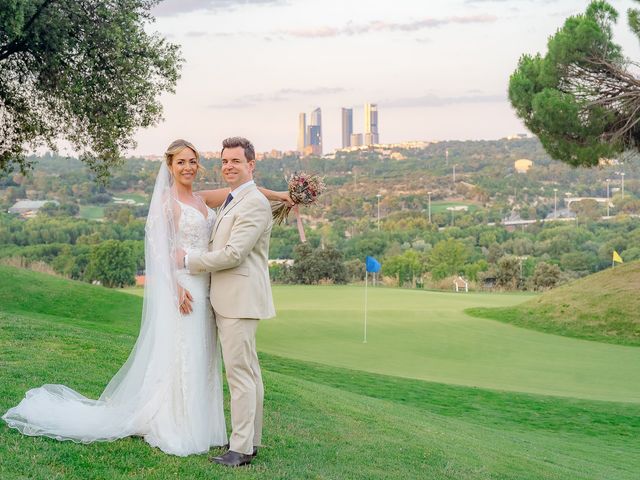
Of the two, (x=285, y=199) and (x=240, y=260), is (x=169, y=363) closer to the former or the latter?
(x=240, y=260)

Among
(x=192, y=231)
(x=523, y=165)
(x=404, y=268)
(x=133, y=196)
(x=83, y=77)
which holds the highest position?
(x=523, y=165)

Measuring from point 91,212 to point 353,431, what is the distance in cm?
6865

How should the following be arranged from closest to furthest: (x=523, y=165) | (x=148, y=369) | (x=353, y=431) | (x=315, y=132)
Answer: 1. (x=148, y=369)
2. (x=353, y=431)
3. (x=523, y=165)
4. (x=315, y=132)

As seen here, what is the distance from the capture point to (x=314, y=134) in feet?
479

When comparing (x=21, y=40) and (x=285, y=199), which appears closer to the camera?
(x=285, y=199)

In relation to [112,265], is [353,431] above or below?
Answer: above

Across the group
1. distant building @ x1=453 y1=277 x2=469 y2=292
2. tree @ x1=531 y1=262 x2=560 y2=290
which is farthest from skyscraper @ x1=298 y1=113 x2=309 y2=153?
tree @ x1=531 y1=262 x2=560 y2=290

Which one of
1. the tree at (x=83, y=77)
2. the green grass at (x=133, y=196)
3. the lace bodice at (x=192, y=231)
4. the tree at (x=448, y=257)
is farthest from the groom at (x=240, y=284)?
the green grass at (x=133, y=196)

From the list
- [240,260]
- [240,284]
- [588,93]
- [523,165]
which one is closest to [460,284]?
[588,93]

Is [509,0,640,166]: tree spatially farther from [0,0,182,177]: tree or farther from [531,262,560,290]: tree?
[531,262,560,290]: tree

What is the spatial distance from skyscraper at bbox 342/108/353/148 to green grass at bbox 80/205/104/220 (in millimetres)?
100984

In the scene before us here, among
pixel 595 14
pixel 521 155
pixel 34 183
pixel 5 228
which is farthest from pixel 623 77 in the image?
pixel 521 155

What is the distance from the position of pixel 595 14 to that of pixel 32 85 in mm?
16531

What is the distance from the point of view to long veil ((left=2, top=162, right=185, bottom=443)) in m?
5.97
